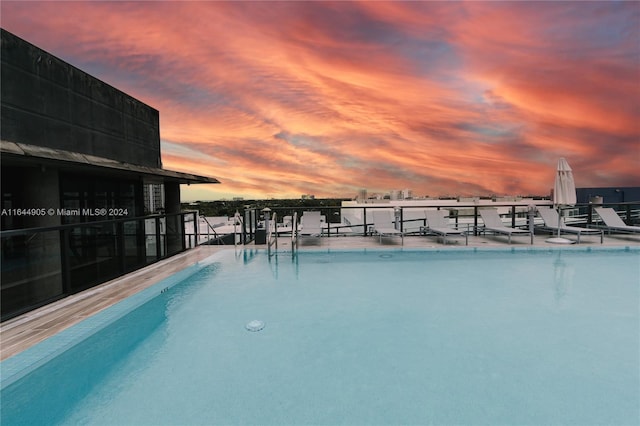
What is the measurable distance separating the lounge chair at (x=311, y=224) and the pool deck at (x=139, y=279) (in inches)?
11.9

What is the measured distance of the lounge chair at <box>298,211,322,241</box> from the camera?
31.3 ft

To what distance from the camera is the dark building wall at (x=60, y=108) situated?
5.89 m

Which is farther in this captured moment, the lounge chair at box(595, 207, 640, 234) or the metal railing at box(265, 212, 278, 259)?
the lounge chair at box(595, 207, 640, 234)

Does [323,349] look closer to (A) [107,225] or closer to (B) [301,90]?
(A) [107,225]

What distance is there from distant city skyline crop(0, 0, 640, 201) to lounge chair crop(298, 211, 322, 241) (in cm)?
208

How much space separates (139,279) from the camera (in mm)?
5637

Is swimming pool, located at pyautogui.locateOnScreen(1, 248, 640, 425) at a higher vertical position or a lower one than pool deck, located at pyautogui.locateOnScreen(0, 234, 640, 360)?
lower

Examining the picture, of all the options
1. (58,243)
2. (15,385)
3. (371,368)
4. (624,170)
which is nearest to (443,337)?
(371,368)

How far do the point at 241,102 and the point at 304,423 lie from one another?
12279 millimetres

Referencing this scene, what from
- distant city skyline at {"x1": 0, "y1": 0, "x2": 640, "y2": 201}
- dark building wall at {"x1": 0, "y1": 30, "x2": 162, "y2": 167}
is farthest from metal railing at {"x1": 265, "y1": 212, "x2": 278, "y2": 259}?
dark building wall at {"x1": 0, "y1": 30, "x2": 162, "y2": 167}

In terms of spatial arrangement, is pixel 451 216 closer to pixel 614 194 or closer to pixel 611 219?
pixel 611 219

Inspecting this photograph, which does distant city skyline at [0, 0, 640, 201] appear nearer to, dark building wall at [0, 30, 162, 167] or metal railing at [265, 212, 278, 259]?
dark building wall at [0, 30, 162, 167]

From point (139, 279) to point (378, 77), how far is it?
9872 mm

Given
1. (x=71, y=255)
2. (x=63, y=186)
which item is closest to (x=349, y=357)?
(x=71, y=255)
